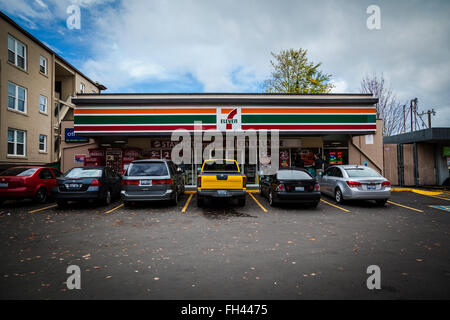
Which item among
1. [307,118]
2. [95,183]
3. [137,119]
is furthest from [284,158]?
[95,183]

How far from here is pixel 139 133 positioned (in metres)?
14.4

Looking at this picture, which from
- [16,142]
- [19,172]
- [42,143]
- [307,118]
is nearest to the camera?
[19,172]

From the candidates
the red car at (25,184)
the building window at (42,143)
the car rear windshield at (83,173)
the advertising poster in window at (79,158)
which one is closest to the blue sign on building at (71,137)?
the advertising poster in window at (79,158)

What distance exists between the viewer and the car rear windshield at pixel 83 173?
32.1 feet

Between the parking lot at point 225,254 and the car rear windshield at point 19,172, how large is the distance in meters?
2.82

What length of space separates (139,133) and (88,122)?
118 inches

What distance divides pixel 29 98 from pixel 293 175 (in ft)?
72.0

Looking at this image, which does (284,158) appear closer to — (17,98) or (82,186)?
(82,186)

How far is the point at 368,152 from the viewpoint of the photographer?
54.4ft

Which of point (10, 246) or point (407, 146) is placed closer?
point (10, 246)

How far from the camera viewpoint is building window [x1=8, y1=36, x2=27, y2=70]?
1848cm

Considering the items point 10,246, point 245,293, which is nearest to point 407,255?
point 245,293

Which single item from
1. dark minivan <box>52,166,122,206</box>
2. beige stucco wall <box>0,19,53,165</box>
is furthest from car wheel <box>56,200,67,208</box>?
beige stucco wall <box>0,19,53,165</box>
